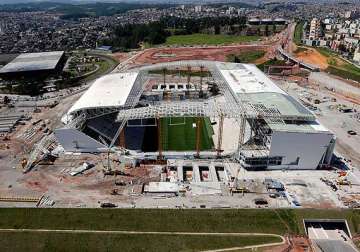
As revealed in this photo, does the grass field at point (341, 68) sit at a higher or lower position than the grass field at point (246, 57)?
higher

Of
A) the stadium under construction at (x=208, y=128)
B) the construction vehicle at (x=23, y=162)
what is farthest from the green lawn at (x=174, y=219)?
the stadium under construction at (x=208, y=128)

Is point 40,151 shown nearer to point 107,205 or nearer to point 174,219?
point 107,205

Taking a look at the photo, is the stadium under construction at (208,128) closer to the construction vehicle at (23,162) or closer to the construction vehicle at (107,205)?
the construction vehicle at (23,162)

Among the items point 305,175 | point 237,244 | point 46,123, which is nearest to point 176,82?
point 46,123

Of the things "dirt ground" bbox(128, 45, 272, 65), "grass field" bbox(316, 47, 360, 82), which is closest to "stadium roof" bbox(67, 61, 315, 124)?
"grass field" bbox(316, 47, 360, 82)

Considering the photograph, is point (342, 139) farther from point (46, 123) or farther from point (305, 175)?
point (46, 123)

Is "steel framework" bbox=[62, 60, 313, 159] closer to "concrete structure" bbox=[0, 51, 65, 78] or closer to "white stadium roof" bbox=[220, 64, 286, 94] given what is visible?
"white stadium roof" bbox=[220, 64, 286, 94]
